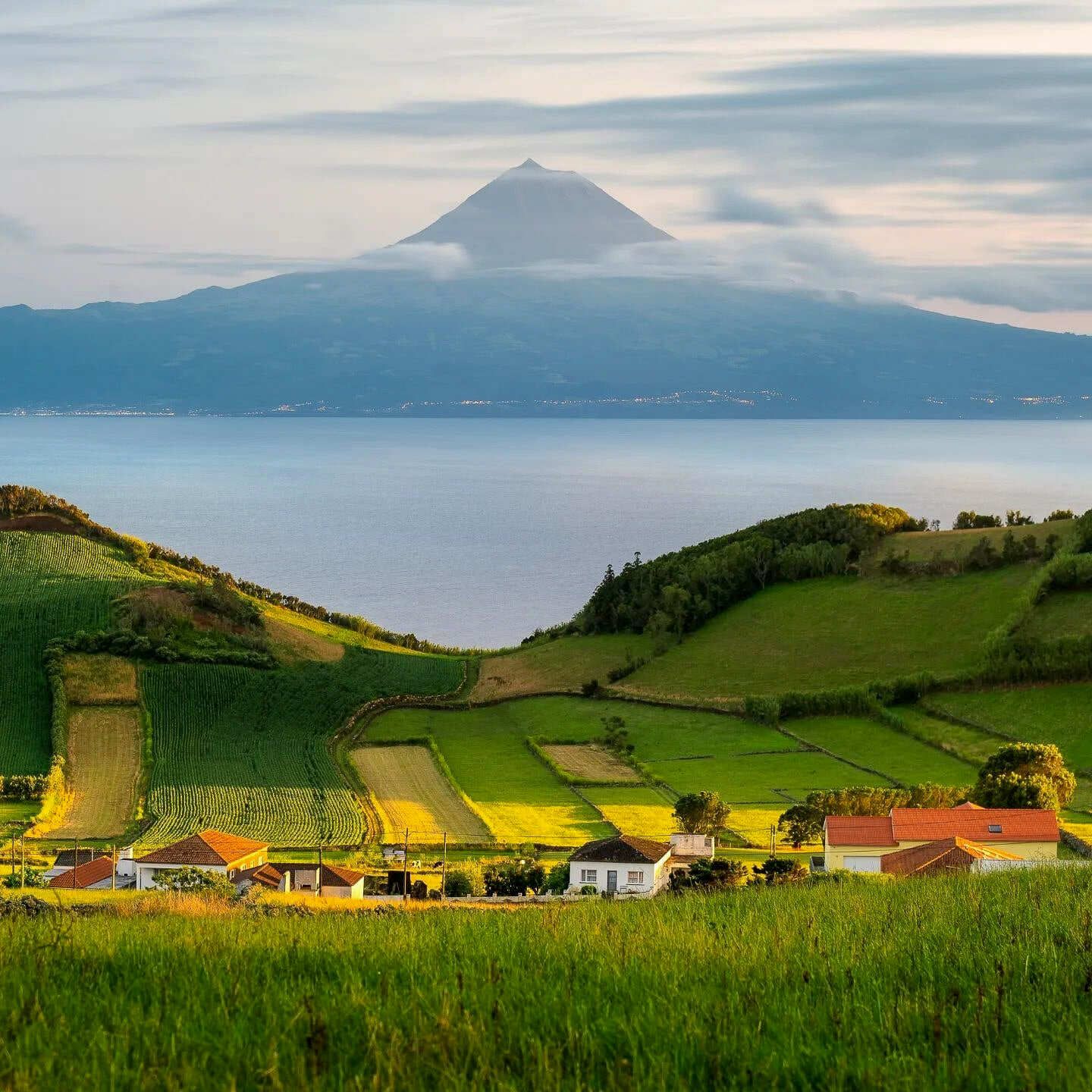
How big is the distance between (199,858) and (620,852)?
8602 mm

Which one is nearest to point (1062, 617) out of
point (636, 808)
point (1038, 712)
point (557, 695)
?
point (1038, 712)

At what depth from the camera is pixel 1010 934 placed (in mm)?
→ 9578

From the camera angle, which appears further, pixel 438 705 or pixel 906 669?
pixel 438 705

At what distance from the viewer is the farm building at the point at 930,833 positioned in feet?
103

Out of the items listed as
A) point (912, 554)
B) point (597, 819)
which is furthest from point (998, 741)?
point (912, 554)

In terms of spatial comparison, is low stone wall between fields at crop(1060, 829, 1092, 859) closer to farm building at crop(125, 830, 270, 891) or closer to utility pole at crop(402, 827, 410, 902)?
utility pole at crop(402, 827, 410, 902)

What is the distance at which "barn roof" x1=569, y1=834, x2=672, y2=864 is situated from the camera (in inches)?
1227

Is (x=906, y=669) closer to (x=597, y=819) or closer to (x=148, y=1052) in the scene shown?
(x=597, y=819)

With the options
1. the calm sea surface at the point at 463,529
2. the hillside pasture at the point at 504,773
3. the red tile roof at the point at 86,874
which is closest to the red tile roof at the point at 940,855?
the hillside pasture at the point at 504,773

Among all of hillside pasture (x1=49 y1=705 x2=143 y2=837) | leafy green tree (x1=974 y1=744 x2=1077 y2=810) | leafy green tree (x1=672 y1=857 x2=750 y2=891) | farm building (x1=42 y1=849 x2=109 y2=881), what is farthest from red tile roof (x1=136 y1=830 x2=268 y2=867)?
leafy green tree (x1=974 y1=744 x2=1077 y2=810)

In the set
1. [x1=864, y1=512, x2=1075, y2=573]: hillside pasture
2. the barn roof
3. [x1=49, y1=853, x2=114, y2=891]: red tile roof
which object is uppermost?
[x1=864, y1=512, x2=1075, y2=573]: hillside pasture

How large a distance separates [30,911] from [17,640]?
146 ft

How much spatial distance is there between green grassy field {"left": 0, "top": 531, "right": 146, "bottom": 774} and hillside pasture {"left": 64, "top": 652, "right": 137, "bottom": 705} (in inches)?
37.7

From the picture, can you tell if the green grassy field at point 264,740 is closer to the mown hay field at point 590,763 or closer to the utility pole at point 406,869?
the utility pole at point 406,869
